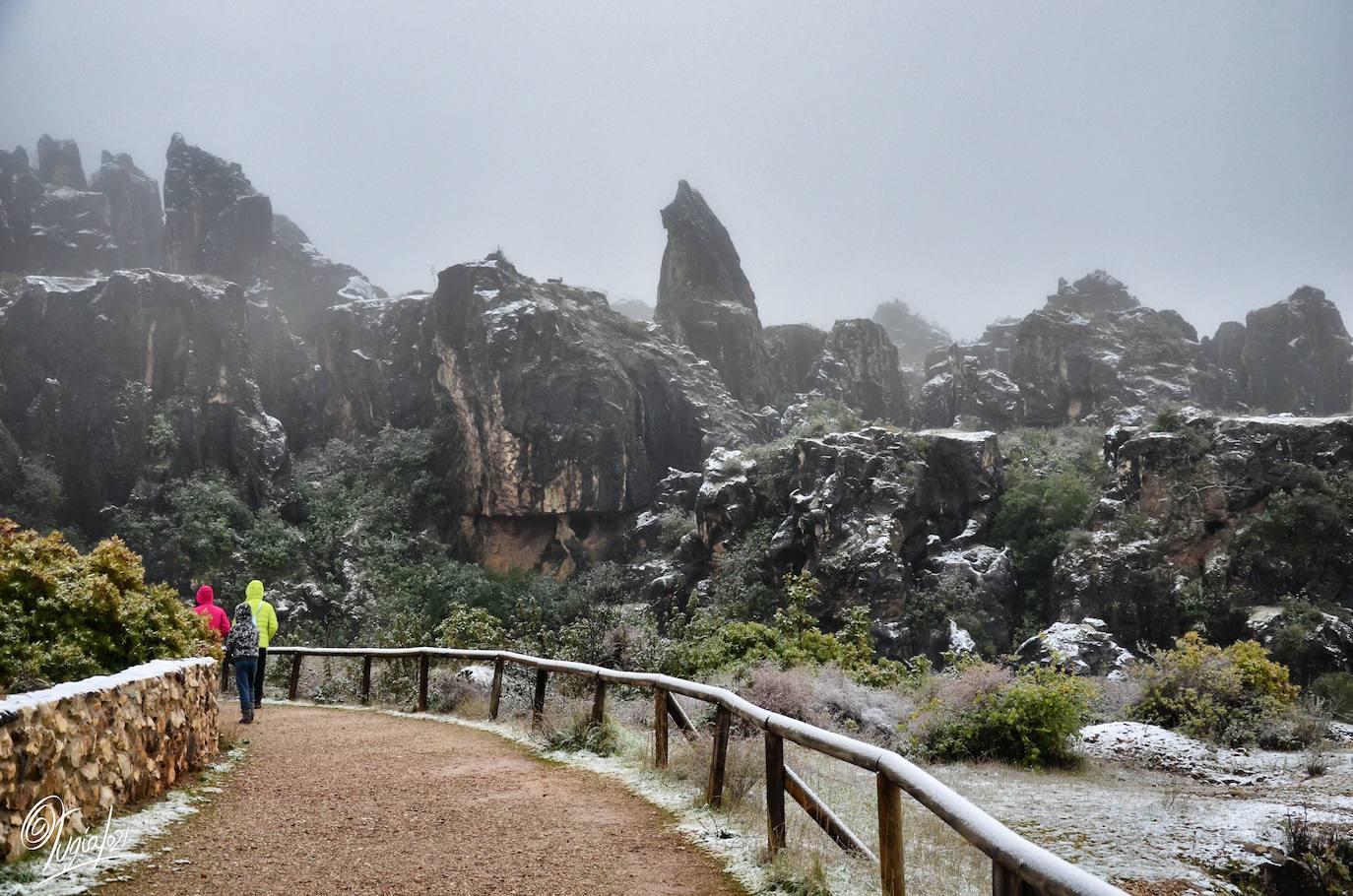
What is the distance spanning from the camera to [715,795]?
576 cm

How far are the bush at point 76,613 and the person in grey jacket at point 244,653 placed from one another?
1.75m

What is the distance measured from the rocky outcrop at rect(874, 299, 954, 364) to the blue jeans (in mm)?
122658

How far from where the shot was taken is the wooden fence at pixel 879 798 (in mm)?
2469

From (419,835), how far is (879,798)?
2.97 m

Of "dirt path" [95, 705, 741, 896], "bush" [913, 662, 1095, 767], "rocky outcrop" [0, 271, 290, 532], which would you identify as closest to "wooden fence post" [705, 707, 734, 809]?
"dirt path" [95, 705, 741, 896]

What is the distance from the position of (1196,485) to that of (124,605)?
3477cm

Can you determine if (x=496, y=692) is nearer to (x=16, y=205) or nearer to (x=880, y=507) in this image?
(x=880, y=507)

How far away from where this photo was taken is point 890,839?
3.56 m

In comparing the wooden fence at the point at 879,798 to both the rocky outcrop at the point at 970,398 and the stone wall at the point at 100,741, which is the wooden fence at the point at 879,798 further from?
the rocky outcrop at the point at 970,398

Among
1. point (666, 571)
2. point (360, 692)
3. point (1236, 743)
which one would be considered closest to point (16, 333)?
point (666, 571)

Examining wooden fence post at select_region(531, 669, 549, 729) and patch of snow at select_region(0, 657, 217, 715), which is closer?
patch of snow at select_region(0, 657, 217, 715)

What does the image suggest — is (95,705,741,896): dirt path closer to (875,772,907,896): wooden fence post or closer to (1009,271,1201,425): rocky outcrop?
(875,772,907,896): wooden fence post

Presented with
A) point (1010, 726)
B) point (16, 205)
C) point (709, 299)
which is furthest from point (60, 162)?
point (1010, 726)

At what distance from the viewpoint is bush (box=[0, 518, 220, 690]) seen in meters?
5.96
